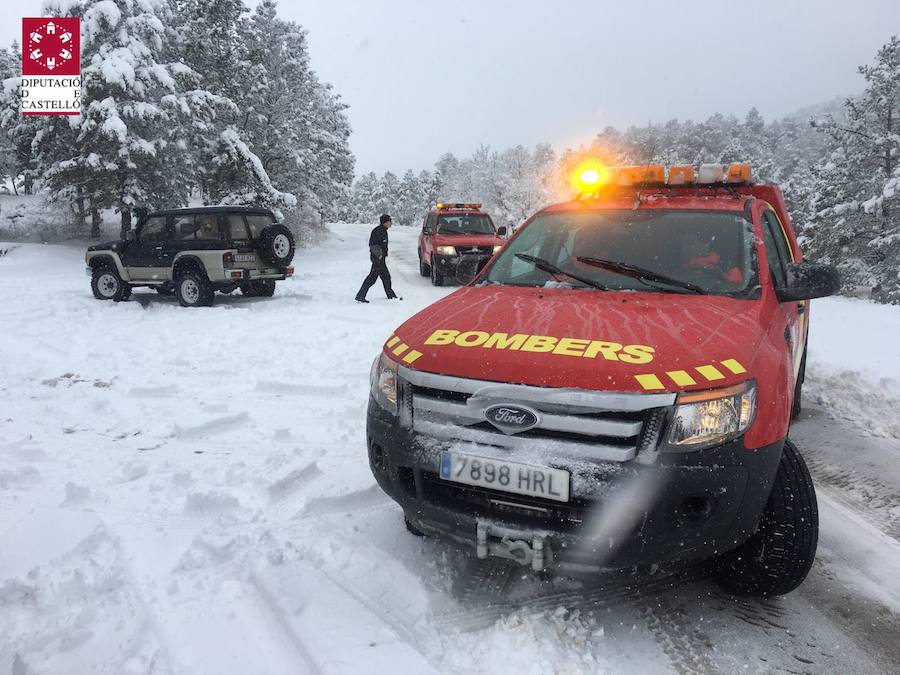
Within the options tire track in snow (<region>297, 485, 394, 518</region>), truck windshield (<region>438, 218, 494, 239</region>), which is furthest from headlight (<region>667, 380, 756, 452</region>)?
truck windshield (<region>438, 218, 494, 239</region>)

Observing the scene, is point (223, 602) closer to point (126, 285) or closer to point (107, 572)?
point (107, 572)

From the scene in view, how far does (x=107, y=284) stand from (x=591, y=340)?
12.0m

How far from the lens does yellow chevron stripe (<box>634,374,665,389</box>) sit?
6.97 ft

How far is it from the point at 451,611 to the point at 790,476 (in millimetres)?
1554

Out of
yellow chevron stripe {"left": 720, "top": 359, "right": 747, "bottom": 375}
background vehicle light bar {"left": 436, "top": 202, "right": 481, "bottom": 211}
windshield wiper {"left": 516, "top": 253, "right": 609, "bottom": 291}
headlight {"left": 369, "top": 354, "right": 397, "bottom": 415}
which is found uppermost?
background vehicle light bar {"left": 436, "top": 202, "right": 481, "bottom": 211}

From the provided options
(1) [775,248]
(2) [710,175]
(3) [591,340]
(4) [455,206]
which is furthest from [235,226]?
(3) [591,340]

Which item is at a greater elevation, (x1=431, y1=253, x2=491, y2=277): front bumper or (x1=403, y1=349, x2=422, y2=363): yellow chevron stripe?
(x1=403, y1=349, x2=422, y2=363): yellow chevron stripe

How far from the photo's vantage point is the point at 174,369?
21.1 ft

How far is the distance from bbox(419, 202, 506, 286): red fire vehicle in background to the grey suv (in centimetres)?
386

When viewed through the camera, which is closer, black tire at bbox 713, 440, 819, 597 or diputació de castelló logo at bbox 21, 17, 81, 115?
black tire at bbox 713, 440, 819, 597

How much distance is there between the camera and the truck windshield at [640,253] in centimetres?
316

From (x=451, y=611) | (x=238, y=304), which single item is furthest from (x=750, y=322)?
(x=238, y=304)

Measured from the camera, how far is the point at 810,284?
3.00m

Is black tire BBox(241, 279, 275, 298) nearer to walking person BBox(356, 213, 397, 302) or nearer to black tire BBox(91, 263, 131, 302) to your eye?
walking person BBox(356, 213, 397, 302)
